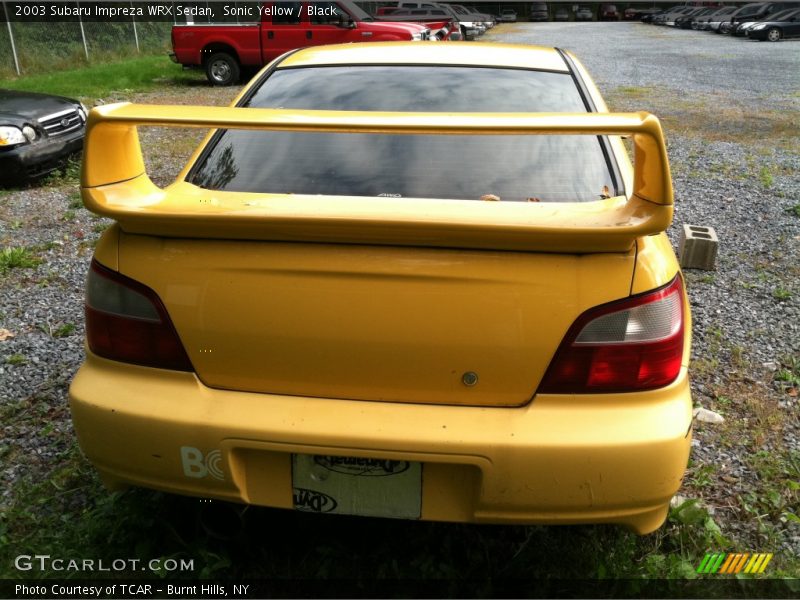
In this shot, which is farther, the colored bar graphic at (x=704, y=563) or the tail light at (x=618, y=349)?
the colored bar graphic at (x=704, y=563)

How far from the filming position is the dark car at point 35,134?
6.22m

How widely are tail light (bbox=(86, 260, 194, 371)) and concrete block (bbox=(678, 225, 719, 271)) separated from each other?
148 inches

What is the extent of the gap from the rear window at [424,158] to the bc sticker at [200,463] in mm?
751

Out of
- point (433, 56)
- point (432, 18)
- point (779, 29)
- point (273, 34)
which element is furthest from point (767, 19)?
point (433, 56)

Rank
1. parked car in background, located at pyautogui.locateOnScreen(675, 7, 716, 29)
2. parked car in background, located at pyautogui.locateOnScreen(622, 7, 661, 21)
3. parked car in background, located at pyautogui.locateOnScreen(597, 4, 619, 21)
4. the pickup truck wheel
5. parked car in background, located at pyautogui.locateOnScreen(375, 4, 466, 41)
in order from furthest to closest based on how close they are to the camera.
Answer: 1. parked car in background, located at pyautogui.locateOnScreen(597, 4, 619, 21)
2. parked car in background, located at pyautogui.locateOnScreen(622, 7, 661, 21)
3. parked car in background, located at pyautogui.locateOnScreen(675, 7, 716, 29)
4. parked car in background, located at pyautogui.locateOnScreen(375, 4, 466, 41)
5. the pickup truck wheel

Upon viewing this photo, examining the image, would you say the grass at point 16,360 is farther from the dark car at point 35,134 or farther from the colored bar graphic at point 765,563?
the dark car at point 35,134

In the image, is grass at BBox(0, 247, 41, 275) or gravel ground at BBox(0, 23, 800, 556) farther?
grass at BBox(0, 247, 41, 275)

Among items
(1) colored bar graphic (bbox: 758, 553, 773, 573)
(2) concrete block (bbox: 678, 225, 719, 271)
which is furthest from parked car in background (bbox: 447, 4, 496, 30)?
(1) colored bar graphic (bbox: 758, 553, 773, 573)

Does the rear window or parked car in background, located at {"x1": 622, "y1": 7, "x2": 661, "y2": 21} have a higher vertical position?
the rear window

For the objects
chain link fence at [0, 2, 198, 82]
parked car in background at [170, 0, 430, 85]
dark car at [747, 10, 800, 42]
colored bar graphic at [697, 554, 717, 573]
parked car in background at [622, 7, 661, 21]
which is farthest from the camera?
parked car in background at [622, 7, 661, 21]

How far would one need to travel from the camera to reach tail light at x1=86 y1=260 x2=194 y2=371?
5.82ft

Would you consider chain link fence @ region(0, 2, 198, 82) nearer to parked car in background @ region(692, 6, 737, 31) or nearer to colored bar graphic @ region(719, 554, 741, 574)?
colored bar graphic @ region(719, 554, 741, 574)

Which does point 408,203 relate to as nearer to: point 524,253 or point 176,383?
point 524,253

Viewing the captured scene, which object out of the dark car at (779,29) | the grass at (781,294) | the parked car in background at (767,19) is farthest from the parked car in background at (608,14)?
the grass at (781,294)
